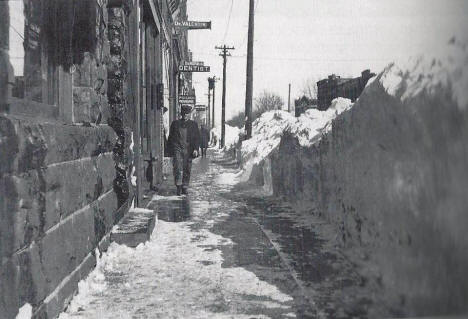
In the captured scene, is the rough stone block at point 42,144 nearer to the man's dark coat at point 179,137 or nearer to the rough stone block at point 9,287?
the rough stone block at point 9,287

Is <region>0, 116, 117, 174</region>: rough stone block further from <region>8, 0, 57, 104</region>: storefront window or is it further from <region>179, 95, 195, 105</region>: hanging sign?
<region>179, 95, 195, 105</region>: hanging sign

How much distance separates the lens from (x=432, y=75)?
10.0ft

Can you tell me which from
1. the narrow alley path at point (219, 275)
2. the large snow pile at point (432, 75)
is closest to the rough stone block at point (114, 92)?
the narrow alley path at point (219, 275)

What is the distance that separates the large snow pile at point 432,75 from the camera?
Result: 269 centimetres

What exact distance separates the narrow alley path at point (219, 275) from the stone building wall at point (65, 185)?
0.32m

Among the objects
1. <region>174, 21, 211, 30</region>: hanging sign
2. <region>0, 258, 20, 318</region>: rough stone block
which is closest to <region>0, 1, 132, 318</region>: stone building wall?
<region>0, 258, 20, 318</region>: rough stone block

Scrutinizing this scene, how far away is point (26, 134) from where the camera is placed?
9.13 ft

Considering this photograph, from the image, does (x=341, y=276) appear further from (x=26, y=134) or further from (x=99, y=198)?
(x=26, y=134)

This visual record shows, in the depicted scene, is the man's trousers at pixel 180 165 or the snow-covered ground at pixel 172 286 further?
the man's trousers at pixel 180 165

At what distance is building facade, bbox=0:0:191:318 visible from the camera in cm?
265

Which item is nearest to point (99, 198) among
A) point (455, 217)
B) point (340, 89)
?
point (455, 217)

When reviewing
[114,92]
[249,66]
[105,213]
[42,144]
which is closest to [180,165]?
[114,92]

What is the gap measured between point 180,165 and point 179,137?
59cm

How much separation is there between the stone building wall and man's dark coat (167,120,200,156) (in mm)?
4038
